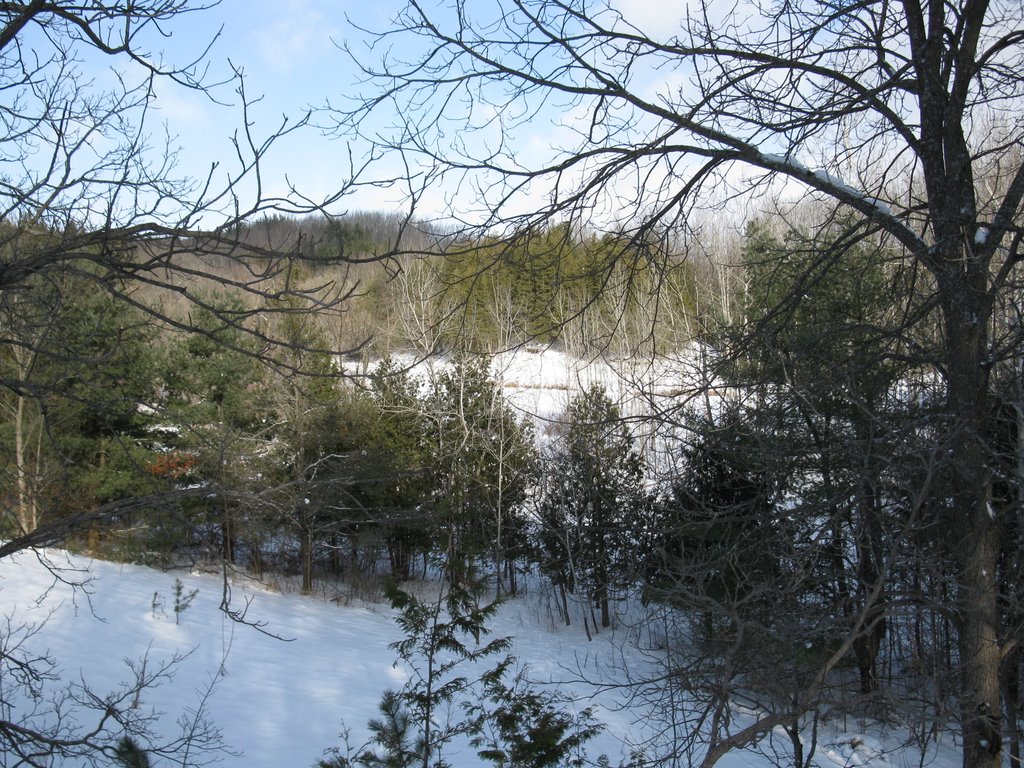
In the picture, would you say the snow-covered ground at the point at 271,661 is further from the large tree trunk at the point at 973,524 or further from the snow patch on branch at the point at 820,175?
the snow patch on branch at the point at 820,175

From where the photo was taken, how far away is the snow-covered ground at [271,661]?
10.5 metres

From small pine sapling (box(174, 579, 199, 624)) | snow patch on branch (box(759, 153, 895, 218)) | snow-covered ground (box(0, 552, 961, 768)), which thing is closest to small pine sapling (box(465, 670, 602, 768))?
snow-covered ground (box(0, 552, 961, 768))

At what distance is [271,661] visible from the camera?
13836 mm

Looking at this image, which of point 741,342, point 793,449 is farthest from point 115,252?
point 793,449

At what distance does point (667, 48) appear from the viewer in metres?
4.89

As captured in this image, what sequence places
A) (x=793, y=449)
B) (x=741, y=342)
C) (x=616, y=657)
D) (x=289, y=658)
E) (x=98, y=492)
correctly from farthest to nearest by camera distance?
(x=98, y=492) → (x=616, y=657) → (x=289, y=658) → (x=793, y=449) → (x=741, y=342)

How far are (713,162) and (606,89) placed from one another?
2.74 feet

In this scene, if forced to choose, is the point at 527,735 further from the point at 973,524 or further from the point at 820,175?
the point at 820,175

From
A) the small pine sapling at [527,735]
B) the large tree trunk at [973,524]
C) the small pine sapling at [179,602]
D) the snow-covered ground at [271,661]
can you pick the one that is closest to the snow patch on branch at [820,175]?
the large tree trunk at [973,524]

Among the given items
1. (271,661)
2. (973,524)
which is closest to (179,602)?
(271,661)

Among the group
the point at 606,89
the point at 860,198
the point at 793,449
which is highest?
the point at 606,89

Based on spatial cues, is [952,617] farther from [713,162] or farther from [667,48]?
[667,48]

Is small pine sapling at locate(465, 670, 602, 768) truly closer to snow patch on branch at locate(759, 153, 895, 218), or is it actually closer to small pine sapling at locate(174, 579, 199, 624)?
snow patch on branch at locate(759, 153, 895, 218)

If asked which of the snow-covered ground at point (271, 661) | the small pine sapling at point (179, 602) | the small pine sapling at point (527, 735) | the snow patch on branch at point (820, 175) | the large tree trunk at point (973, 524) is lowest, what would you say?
the snow-covered ground at point (271, 661)
